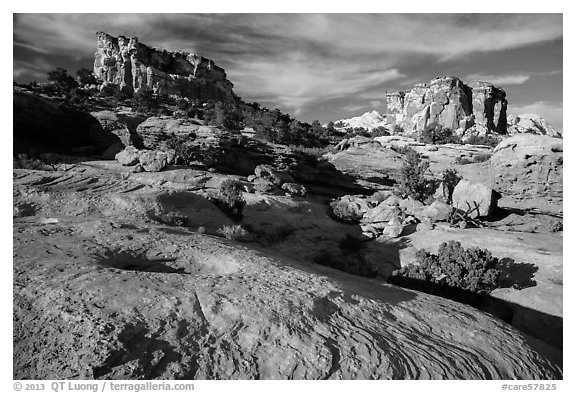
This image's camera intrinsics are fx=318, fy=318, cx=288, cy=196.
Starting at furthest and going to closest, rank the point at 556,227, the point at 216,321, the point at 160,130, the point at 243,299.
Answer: the point at 160,130
the point at 556,227
the point at 243,299
the point at 216,321

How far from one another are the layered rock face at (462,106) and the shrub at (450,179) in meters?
68.6

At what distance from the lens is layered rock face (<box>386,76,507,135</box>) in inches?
3558

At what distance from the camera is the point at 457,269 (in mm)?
12953

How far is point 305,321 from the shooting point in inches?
242

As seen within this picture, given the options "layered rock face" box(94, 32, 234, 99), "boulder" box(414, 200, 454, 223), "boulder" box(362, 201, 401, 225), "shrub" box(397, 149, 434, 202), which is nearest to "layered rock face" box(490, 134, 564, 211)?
"shrub" box(397, 149, 434, 202)

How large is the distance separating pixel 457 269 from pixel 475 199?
1199 cm

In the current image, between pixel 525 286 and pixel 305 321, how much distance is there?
39.7ft

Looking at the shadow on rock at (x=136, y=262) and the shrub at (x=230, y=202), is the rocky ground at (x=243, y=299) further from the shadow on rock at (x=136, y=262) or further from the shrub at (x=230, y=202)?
the shrub at (x=230, y=202)

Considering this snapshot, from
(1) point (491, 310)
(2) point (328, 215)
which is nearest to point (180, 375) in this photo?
(1) point (491, 310)

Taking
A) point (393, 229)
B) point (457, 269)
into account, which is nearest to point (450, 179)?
point (393, 229)

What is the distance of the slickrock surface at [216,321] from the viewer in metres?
4.82

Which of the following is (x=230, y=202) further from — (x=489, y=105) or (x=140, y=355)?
(x=489, y=105)

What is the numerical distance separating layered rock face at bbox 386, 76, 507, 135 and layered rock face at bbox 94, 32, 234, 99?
62.9m

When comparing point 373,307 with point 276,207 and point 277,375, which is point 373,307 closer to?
point 277,375
